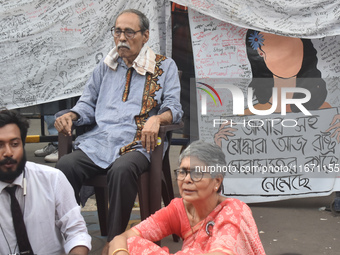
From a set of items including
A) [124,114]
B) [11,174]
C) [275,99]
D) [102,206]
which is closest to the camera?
[11,174]

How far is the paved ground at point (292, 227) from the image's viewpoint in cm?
403

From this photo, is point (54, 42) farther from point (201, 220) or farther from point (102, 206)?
point (201, 220)

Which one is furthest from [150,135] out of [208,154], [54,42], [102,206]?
[54,42]

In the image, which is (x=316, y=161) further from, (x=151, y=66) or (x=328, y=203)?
(x=151, y=66)

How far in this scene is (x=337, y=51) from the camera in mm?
4816

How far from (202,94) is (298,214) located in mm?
1244

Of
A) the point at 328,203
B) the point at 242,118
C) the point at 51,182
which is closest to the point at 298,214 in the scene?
the point at 328,203

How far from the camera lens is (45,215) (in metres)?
2.79

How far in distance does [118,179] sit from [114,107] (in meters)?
0.67

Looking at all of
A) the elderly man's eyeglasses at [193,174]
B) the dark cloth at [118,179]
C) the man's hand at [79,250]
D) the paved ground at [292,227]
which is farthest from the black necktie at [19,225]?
the paved ground at [292,227]

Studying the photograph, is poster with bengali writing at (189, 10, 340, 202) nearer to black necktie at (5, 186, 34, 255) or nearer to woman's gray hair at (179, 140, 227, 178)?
woman's gray hair at (179, 140, 227, 178)

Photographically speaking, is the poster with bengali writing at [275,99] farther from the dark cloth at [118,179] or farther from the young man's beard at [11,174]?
the young man's beard at [11,174]

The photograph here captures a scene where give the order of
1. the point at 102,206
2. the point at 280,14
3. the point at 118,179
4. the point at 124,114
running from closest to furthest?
the point at 118,179, the point at 124,114, the point at 102,206, the point at 280,14

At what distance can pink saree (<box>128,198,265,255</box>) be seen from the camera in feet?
8.70
